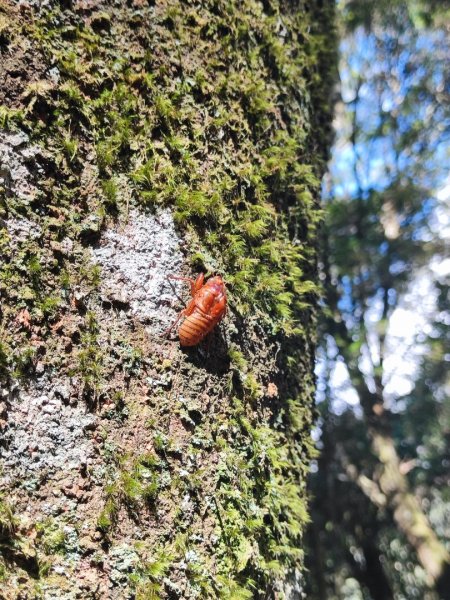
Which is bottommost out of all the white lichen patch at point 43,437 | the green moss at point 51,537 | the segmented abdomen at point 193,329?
the green moss at point 51,537

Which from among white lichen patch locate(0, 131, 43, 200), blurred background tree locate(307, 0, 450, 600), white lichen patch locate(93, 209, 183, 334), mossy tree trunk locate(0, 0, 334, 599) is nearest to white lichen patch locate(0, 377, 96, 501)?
mossy tree trunk locate(0, 0, 334, 599)

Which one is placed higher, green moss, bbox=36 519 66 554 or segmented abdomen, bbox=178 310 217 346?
segmented abdomen, bbox=178 310 217 346

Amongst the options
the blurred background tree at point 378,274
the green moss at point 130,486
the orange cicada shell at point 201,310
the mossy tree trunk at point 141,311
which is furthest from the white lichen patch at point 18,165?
the blurred background tree at point 378,274

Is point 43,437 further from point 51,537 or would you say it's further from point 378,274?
point 378,274

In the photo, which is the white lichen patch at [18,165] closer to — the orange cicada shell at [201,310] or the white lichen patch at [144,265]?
the white lichen patch at [144,265]

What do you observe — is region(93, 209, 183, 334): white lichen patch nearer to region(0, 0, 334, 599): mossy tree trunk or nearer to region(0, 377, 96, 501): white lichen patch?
region(0, 0, 334, 599): mossy tree trunk

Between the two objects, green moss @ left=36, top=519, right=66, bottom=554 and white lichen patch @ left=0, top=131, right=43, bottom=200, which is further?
white lichen patch @ left=0, top=131, right=43, bottom=200
